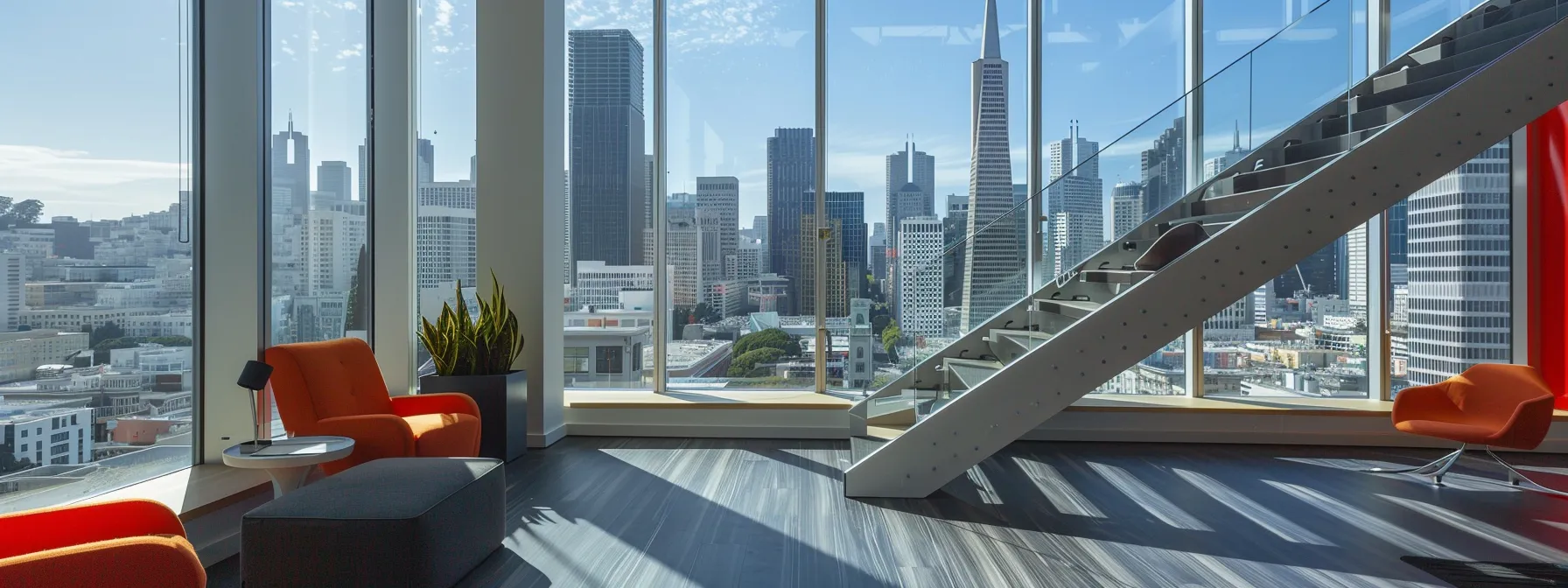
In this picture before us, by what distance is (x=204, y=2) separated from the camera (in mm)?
3793

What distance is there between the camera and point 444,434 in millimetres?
4035

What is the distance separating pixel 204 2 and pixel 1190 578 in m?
4.91

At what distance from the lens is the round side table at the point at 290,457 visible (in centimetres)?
306

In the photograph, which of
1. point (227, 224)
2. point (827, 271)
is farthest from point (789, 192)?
point (227, 224)

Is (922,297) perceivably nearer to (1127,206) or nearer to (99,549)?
(1127,206)

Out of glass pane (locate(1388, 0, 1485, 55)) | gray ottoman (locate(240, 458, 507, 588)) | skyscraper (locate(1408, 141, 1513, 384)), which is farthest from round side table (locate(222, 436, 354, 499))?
skyscraper (locate(1408, 141, 1513, 384))

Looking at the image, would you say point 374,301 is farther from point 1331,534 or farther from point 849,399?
point 1331,534

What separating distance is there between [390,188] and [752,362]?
2.89 metres

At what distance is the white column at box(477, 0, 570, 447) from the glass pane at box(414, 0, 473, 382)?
0.41m

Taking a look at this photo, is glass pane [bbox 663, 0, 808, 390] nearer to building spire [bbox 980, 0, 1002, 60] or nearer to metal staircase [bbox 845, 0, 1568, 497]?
building spire [bbox 980, 0, 1002, 60]

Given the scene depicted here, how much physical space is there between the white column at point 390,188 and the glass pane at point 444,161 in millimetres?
242

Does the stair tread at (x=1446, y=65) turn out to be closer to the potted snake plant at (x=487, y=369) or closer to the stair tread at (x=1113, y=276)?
the stair tread at (x=1113, y=276)

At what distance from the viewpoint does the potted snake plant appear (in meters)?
4.99

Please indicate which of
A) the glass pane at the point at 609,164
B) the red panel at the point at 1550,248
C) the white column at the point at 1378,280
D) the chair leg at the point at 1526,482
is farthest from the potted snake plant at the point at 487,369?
the red panel at the point at 1550,248
